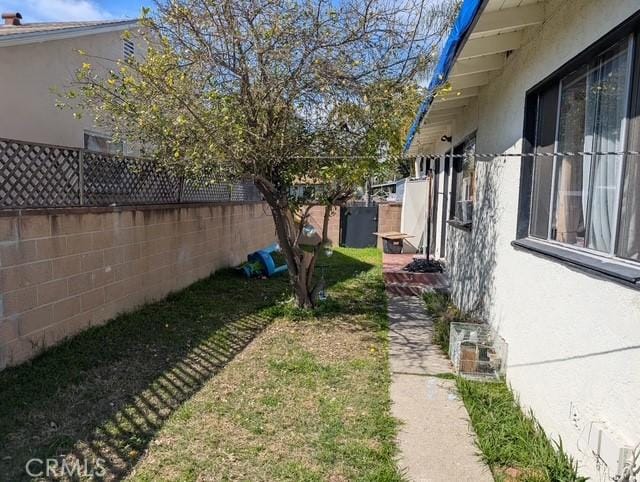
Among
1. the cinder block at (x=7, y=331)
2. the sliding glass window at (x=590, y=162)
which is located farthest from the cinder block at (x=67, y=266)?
the sliding glass window at (x=590, y=162)

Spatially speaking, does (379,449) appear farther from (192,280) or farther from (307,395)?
(192,280)

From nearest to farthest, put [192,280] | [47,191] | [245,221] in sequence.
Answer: [47,191], [192,280], [245,221]

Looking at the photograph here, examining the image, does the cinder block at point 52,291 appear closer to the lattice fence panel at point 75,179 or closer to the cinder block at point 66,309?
the cinder block at point 66,309

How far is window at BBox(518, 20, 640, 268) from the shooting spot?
7.84 feet

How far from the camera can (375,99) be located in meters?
5.26

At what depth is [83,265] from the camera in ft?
16.7

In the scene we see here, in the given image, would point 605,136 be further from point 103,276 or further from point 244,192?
point 244,192

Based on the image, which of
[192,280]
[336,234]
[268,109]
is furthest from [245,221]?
[268,109]

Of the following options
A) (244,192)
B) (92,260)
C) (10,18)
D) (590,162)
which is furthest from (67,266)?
(10,18)

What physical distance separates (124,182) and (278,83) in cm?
255

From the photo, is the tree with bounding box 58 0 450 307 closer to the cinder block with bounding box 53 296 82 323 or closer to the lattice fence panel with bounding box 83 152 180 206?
the lattice fence panel with bounding box 83 152 180 206

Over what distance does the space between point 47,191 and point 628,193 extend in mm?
4947

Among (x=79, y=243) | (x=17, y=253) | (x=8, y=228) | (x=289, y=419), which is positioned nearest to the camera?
(x=289, y=419)

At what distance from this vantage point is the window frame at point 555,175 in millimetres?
2326
